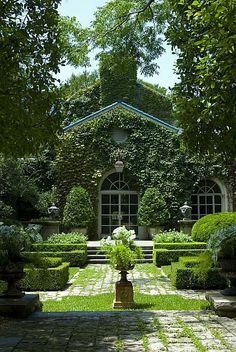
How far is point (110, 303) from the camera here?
354 inches

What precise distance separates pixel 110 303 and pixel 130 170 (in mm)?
12859

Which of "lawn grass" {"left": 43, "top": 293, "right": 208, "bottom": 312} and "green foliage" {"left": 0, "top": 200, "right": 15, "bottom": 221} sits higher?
"green foliage" {"left": 0, "top": 200, "right": 15, "bottom": 221}

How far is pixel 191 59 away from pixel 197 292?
4.95 m

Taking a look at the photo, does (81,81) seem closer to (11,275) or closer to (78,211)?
(78,211)

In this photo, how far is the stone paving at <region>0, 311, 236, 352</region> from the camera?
14.2 feet

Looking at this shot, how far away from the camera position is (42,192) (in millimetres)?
22188

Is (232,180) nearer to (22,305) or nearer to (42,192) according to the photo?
(42,192)

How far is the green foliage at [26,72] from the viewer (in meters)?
5.79

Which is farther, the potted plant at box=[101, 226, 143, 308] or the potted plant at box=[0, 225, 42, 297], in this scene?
the potted plant at box=[101, 226, 143, 308]

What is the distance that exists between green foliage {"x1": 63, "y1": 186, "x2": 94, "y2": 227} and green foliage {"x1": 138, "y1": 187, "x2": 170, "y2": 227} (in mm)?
2184

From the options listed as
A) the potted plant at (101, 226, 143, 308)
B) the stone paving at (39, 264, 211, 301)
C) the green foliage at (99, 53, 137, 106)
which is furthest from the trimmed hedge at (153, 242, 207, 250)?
the green foliage at (99, 53, 137, 106)

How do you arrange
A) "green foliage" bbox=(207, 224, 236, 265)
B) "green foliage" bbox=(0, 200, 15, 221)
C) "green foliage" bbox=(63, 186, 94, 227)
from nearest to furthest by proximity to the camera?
"green foliage" bbox=(207, 224, 236, 265) → "green foliage" bbox=(63, 186, 94, 227) → "green foliage" bbox=(0, 200, 15, 221)

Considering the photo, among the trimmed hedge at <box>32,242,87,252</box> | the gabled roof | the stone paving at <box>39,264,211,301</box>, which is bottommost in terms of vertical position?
the stone paving at <box>39,264,211,301</box>

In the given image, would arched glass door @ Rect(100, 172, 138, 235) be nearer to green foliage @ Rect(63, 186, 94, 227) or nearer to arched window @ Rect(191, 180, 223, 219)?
green foliage @ Rect(63, 186, 94, 227)
